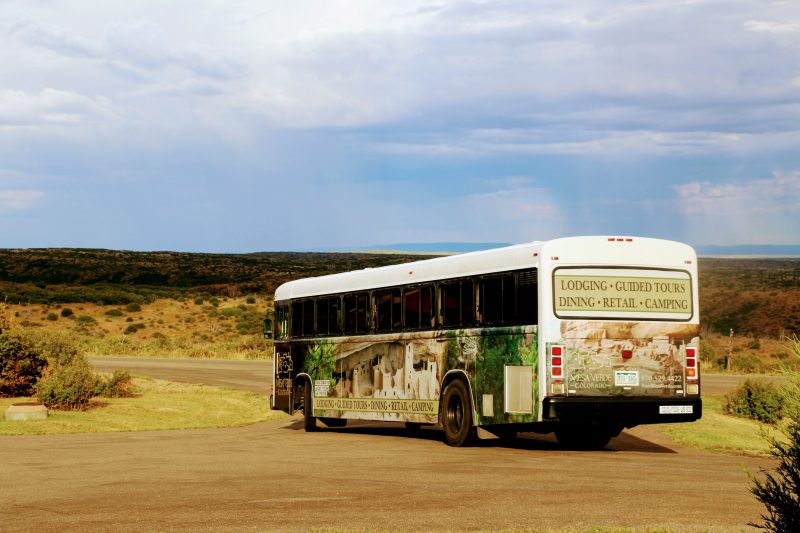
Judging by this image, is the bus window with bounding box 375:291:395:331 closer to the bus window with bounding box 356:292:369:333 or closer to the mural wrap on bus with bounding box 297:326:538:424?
the mural wrap on bus with bounding box 297:326:538:424

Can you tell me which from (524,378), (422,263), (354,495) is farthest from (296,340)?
(354,495)

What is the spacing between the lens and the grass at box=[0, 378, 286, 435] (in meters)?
25.4

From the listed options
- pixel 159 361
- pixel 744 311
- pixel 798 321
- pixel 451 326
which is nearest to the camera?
pixel 451 326

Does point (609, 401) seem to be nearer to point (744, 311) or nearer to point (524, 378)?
point (524, 378)

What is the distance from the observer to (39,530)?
10789 millimetres

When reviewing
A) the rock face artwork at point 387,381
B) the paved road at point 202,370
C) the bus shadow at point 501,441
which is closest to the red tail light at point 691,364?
the bus shadow at point 501,441

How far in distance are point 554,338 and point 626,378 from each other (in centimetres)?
144

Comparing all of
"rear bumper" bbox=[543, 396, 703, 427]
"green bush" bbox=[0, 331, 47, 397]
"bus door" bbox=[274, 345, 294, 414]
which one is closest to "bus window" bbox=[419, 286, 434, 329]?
"rear bumper" bbox=[543, 396, 703, 427]

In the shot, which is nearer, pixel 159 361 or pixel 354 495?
pixel 354 495

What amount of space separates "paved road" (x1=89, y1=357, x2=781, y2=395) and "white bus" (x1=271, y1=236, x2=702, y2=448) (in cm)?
1637

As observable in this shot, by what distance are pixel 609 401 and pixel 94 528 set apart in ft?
31.0

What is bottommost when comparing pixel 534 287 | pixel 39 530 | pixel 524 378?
pixel 39 530

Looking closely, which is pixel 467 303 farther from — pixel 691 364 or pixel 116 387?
pixel 116 387

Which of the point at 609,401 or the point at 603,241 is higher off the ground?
the point at 603,241
